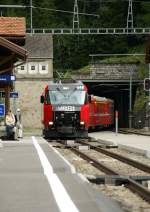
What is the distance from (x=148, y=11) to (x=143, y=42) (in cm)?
568

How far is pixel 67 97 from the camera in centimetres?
3941

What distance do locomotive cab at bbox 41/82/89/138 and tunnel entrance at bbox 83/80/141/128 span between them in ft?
132

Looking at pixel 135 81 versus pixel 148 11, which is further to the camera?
pixel 148 11

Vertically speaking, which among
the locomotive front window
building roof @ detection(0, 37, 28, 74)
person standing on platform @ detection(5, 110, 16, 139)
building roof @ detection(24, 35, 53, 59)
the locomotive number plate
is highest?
building roof @ detection(24, 35, 53, 59)

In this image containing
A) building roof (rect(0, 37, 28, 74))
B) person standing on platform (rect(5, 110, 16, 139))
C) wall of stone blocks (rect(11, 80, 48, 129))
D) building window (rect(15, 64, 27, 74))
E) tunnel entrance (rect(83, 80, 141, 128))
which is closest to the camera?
building roof (rect(0, 37, 28, 74))

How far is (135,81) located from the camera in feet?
261

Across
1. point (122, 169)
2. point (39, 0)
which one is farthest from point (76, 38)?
point (122, 169)

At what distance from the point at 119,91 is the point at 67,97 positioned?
5400cm

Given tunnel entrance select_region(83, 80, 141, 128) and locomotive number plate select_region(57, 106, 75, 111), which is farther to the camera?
tunnel entrance select_region(83, 80, 141, 128)

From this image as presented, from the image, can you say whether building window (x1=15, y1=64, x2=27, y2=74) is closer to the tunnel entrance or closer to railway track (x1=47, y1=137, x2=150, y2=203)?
the tunnel entrance

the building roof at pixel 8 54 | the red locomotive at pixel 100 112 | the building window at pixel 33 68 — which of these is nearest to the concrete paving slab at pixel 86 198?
the building roof at pixel 8 54

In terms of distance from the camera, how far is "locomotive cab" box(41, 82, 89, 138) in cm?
3791

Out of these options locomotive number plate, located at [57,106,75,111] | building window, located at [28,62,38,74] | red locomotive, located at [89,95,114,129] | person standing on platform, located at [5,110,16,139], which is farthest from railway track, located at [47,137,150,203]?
building window, located at [28,62,38,74]

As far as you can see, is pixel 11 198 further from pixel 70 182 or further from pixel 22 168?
pixel 22 168
